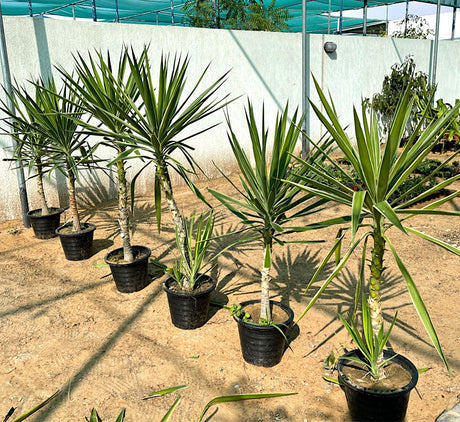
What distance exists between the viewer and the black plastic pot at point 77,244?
3.76m

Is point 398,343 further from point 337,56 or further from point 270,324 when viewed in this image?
point 337,56

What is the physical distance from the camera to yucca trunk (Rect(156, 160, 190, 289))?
2715 mm

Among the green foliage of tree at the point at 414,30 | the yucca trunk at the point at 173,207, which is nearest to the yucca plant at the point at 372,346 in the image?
the yucca trunk at the point at 173,207

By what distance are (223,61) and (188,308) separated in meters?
4.46

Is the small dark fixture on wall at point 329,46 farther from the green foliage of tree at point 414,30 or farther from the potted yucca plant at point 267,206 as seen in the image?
the potted yucca plant at point 267,206

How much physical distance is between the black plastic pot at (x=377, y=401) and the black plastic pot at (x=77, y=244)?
255 cm

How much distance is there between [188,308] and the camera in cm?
273

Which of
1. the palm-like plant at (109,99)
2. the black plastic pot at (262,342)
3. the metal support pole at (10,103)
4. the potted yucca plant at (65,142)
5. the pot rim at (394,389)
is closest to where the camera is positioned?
the pot rim at (394,389)

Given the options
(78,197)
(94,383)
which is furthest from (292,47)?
(94,383)

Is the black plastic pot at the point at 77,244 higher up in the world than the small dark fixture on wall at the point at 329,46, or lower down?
lower down

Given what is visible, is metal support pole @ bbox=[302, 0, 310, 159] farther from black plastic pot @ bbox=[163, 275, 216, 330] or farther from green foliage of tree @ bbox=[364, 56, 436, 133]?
black plastic pot @ bbox=[163, 275, 216, 330]

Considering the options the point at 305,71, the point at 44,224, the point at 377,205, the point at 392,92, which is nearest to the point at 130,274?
the point at 44,224

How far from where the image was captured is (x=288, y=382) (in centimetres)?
229

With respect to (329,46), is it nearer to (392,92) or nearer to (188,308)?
(392,92)
